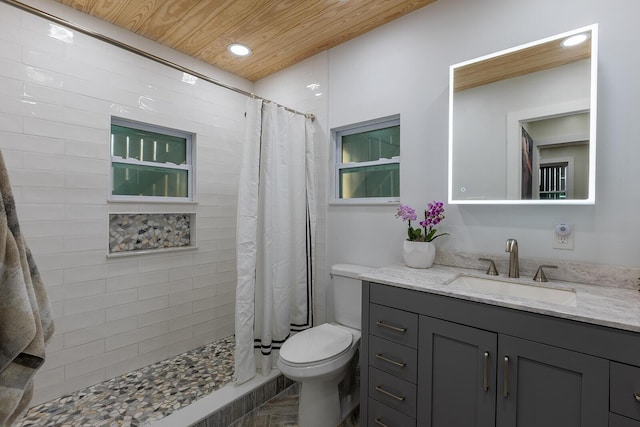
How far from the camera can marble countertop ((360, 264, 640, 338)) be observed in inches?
40.1

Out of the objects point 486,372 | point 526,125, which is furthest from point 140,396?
point 526,125

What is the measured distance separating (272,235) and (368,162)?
0.93 metres

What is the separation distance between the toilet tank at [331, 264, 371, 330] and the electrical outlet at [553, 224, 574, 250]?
1092 millimetres

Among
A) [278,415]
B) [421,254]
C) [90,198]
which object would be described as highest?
[90,198]

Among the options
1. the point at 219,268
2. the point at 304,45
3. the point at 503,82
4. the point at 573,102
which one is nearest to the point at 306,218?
the point at 219,268

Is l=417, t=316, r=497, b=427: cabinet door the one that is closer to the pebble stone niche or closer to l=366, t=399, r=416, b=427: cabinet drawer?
l=366, t=399, r=416, b=427: cabinet drawer

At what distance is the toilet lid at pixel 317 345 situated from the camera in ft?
5.37

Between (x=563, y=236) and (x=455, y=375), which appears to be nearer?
(x=455, y=375)

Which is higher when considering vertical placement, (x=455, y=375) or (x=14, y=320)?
(x=14, y=320)

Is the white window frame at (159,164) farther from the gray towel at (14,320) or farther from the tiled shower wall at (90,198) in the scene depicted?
the gray towel at (14,320)

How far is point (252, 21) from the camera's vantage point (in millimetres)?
2057

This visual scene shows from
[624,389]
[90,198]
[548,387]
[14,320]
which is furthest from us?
[90,198]

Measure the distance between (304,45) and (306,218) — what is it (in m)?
1.37

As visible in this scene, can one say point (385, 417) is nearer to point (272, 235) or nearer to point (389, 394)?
point (389, 394)
